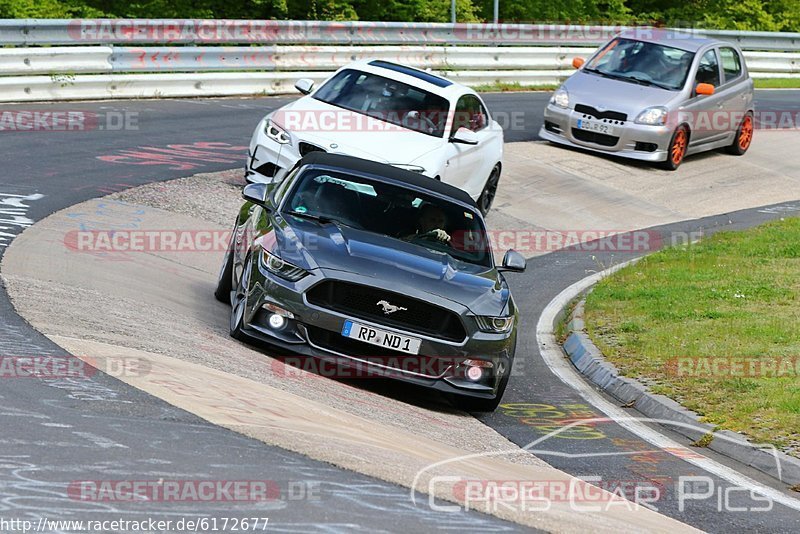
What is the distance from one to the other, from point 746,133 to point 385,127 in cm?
1105

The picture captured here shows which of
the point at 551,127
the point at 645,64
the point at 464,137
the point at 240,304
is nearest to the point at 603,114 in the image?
the point at 551,127

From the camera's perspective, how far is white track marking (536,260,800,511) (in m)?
8.34

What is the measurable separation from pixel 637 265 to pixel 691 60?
7.54 meters

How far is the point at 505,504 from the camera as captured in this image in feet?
21.3

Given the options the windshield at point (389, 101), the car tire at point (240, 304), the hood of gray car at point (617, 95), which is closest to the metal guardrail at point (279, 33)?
the hood of gray car at point (617, 95)

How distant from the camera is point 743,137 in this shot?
79.1 feet

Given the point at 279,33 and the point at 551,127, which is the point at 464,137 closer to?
the point at 551,127

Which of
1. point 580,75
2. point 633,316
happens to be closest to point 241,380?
point 633,316

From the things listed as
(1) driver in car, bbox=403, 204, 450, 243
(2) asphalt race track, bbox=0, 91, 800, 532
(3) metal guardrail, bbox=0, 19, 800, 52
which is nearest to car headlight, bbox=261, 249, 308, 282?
(1) driver in car, bbox=403, 204, 450, 243

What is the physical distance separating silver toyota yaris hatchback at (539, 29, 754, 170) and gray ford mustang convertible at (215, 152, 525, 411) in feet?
38.2

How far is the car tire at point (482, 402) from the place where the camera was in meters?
9.39

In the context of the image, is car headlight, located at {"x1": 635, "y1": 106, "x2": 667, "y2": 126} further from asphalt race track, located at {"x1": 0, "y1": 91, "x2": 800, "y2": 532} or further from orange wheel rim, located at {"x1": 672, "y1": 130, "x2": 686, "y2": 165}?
asphalt race track, located at {"x1": 0, "y1": 91, "x2": 800, "y2": 532}

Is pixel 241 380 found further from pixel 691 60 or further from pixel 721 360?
pixel 691 60

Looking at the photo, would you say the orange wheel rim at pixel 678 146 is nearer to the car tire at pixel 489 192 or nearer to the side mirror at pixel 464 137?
the car tire at pixel 489 192
